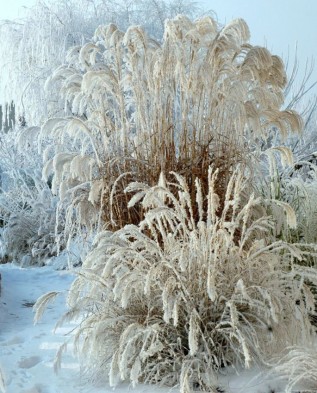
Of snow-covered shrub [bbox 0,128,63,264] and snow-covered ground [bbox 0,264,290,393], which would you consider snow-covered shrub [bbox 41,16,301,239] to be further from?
snow-covered shrub [bbox 0,128,63,264]

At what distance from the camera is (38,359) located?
289cm

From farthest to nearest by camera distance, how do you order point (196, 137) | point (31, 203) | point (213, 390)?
point (31, 203)
point (196, 137)
point (213, 390)

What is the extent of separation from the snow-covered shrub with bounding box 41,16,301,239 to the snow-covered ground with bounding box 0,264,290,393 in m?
0.68

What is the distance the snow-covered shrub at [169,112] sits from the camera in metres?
3.16

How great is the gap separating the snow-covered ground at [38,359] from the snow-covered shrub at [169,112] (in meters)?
0.68

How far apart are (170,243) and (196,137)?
1.02 metres

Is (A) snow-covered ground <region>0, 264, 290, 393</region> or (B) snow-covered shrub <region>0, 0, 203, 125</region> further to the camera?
(B) snow-covered shrub <region>0, 0, 203, 125</region>

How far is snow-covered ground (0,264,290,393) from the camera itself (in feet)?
7.89

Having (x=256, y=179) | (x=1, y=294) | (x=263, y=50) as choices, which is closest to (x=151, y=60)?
(x=263, y=50)

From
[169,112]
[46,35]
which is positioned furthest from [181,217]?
[46,35]

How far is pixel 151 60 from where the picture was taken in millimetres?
3301

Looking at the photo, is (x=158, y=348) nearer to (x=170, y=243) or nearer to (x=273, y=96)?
(x=170, y=243)

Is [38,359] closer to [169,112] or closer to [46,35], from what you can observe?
[169,112]

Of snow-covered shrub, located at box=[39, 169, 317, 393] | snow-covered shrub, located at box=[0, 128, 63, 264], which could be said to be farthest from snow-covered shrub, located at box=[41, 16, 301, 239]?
snow-covered shrub, located at box=[0, 128, 63, 264]
